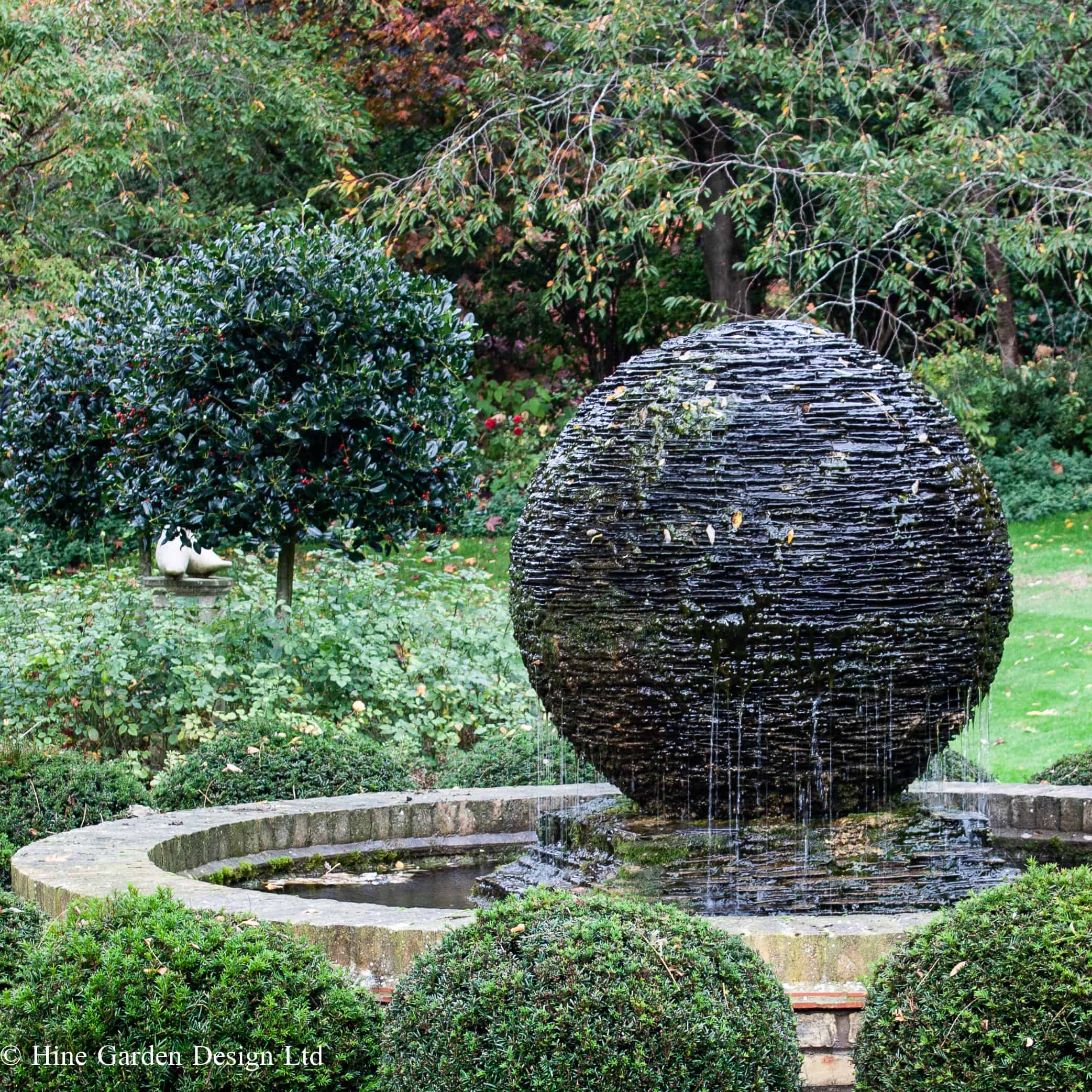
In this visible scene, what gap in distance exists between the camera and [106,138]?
15.5m

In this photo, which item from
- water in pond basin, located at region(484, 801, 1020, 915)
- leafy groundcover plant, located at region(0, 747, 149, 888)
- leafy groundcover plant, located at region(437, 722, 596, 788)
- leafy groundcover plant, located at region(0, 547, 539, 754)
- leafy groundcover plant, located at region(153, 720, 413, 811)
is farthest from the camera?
leafy groundcover plant, located at region(0, 547, 539, 754)

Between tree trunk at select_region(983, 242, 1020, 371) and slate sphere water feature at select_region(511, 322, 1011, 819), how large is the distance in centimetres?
1425

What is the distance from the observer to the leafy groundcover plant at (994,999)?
3.31 meters

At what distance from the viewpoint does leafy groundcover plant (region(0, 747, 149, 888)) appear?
6887 millimetres

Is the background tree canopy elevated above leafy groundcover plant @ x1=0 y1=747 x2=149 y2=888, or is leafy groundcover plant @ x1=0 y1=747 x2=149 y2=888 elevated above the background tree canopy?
the background tree canopy

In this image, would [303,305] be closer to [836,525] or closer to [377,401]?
[377,401]

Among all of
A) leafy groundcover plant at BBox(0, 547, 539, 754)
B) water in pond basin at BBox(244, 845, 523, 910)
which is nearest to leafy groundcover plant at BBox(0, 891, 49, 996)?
water in pond basin at BBox(244, 845, 523, 910)

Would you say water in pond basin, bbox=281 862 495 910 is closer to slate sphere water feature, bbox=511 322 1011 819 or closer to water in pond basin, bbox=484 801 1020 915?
water in pond basin, bbox=484 801 1020 915

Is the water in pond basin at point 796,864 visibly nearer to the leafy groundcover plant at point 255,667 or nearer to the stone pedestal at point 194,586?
the leafy groundcover plant at point 255,667

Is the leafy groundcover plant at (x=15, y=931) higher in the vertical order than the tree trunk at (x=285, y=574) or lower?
lower

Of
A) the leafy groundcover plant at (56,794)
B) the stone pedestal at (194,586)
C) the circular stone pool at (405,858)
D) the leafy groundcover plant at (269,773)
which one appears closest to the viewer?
the circular stone pool at (405,858)

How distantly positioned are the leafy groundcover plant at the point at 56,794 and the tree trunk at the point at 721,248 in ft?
41.0

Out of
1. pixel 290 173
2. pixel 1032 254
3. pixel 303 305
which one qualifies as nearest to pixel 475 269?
pixel 290 173

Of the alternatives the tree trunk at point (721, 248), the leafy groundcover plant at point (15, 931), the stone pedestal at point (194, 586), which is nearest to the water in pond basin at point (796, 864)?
the leafy groundcover plant at point (15, 931)
